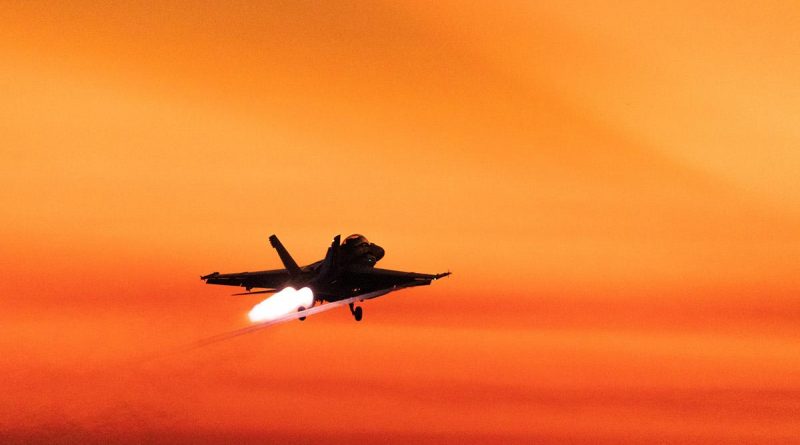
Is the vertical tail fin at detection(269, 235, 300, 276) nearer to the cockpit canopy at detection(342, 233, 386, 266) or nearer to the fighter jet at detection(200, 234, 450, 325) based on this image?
the fighter jet at detection(200, 234, 450, 325)

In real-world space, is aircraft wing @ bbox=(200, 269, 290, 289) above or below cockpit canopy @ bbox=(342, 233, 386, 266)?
below

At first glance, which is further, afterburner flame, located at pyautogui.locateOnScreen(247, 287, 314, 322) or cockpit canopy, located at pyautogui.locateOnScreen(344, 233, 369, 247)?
cockpit canopy, located at pyautogui.locateOnScreen(344, 233, 369, 247)

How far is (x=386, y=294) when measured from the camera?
109062 mm

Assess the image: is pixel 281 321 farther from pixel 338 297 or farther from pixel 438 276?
pixel 438 276

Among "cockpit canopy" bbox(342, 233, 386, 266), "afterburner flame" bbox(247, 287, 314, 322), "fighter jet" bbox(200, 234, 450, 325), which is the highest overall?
"cockpit canopy" bbox(342, 233, 386, 266)

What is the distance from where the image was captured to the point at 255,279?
4486 inches

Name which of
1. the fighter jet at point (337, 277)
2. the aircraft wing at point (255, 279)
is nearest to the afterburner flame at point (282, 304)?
the fighter jet at point (337, 277)

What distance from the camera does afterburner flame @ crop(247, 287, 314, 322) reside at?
99.9 m

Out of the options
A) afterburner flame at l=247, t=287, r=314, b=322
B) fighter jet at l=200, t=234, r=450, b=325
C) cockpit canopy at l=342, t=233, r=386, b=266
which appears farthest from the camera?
cockpit canopy at l=342, t=233, r=386, b=266

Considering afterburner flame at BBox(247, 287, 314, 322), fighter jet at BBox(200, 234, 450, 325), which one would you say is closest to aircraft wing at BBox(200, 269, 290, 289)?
fighter jet at BBox(200, 234, 450, 325)

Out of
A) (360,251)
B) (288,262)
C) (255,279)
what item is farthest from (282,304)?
(360,251)

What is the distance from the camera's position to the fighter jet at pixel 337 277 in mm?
109125

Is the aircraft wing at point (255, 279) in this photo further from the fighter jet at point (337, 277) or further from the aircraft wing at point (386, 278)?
the aircraft wing at point (386, 278)

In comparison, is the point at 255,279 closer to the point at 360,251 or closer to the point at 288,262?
the point at 288,262
